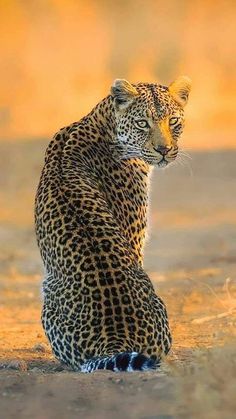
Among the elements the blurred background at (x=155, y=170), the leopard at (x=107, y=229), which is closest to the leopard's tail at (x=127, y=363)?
the leopard at (x=107, y=229)

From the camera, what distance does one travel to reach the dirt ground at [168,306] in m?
6.89

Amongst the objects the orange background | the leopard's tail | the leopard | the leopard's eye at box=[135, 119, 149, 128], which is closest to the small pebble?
the leopard

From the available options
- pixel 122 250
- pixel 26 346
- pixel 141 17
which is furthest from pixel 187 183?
Answer: pixel 141 17

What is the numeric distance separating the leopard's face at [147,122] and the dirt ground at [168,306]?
94 centimetres

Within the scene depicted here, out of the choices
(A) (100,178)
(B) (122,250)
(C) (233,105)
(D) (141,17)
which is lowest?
(B) (122,250)

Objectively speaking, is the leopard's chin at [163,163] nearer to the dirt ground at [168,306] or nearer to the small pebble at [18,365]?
the dirt ground at [168,306]

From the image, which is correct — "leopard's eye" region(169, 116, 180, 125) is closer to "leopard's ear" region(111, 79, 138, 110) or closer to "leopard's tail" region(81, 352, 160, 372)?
"leopard's ear" region(111, 79, 138, 110)

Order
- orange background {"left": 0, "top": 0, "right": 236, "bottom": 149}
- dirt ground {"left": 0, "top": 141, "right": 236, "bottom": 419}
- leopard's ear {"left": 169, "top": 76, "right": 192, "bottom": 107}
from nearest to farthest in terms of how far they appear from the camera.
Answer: dirt ground {"left": 0, "top": 141, "right": 236, "bottom": 419}
leopard's ear {"left": 169, "top": 76, "right": 192, "bottom": 107}
orange background {"left": 0, "top": 0, "right": 236, "bottom": 149}

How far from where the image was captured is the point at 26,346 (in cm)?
1022

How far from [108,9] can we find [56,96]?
14.5 m

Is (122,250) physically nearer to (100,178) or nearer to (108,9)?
(100,178)

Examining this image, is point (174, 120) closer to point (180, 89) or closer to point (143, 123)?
point (143, 123)

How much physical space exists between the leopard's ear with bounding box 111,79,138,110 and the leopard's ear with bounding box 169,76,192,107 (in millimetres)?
311

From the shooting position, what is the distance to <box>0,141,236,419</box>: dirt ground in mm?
6887
